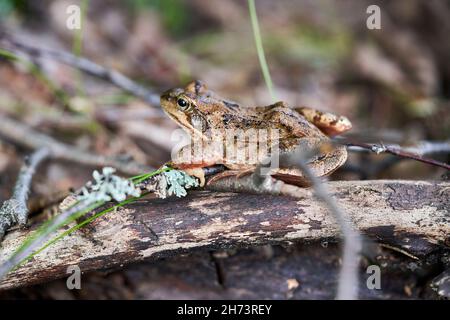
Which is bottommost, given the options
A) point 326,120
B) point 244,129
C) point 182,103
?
point 244,129

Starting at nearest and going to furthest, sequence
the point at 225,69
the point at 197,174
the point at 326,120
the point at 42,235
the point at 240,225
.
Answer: the point at 42,235 < the point at 240,225 < the point at 197,174 < the point at 326,120 < the point at 225,69

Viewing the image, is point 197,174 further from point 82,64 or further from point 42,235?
point 82,64

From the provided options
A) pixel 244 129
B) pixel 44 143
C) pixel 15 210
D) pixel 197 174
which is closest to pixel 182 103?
pixel 244 129

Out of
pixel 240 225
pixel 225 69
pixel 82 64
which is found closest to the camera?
pixel 240 225

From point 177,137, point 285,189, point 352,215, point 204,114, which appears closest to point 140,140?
point 177,137

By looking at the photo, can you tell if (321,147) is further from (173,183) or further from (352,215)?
(173,183)

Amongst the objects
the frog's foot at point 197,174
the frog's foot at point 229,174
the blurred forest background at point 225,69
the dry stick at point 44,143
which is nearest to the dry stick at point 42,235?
the frog's foot at point 197,174

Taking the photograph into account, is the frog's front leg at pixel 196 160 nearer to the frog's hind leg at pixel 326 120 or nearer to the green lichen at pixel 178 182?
the green lichen at pixel 178 182
